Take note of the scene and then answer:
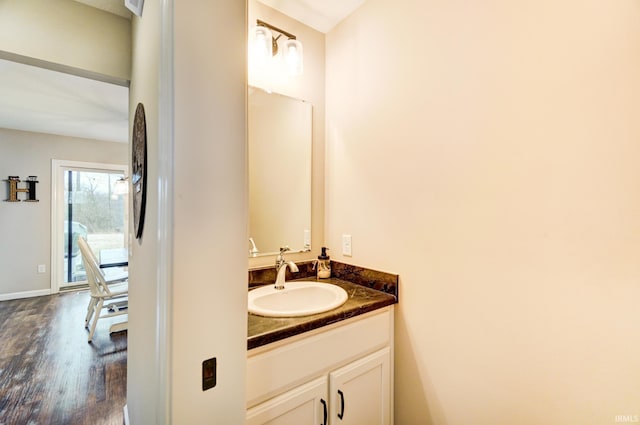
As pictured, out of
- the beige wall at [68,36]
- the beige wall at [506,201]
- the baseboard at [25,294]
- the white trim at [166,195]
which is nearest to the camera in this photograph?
the white trim at [166,195]

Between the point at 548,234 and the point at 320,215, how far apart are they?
120cm

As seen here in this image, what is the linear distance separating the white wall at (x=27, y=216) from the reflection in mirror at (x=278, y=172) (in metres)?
4.51

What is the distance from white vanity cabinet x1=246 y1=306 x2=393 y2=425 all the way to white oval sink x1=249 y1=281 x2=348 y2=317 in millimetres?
214

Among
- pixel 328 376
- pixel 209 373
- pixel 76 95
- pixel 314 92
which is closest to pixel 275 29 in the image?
pixel 314 92

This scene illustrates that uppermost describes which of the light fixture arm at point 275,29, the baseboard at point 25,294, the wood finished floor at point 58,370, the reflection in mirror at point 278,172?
the light fixture arm at point 275,29

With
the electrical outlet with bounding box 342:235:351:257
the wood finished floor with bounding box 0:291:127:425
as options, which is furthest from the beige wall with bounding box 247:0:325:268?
the wood finished floor with bounding box 0:291:127:425

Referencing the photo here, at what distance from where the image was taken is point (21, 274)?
3975 millimetres

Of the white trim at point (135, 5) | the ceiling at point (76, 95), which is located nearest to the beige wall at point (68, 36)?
the ceiling at point (76, 95)

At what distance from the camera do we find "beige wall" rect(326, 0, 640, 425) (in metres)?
0.83

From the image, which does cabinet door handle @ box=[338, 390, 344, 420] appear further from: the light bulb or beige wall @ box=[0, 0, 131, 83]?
beige wall @ box=[0, 0, 131, 83]

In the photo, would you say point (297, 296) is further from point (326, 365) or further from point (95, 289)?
point (95, 289)

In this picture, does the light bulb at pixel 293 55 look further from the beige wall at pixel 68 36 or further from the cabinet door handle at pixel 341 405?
the cabinet door handle at pixel 341 405

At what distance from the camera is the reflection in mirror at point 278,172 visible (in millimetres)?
1594

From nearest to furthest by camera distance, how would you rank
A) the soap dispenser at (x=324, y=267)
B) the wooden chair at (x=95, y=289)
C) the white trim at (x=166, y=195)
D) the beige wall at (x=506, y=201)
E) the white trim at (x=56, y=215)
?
1. the white trim at (x=166, y=195)
2. the beige wall at (x=506, y=201)
3. the soap dispenser at (x=324, y=267)
4. the wooden chair at (x=95, y=289)
5. the white trim at (x=56, y=215)
